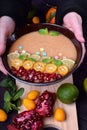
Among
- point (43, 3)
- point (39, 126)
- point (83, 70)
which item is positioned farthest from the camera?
point (43, 3)

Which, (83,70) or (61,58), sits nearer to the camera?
(61,58)

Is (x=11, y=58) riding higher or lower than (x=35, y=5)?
lower

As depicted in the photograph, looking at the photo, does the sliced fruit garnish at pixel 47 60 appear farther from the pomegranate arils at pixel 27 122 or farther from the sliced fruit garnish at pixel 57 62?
the pomegranate arils at pixel 27 122

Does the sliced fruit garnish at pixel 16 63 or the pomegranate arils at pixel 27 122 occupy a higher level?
the sliced fruit garnish at pixel 16 63

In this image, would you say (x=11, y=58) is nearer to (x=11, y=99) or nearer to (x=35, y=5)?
(x=11, y=99)

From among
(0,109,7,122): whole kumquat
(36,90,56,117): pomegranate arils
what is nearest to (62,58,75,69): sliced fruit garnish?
(36,90,56,117): pomegranate arils

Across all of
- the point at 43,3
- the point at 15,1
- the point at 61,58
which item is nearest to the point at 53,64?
the point at 61,58

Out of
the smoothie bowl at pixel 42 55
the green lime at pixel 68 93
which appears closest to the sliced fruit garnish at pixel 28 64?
the smoothie bowl at pixel 42 55
